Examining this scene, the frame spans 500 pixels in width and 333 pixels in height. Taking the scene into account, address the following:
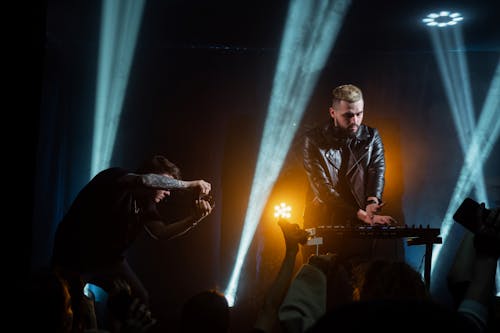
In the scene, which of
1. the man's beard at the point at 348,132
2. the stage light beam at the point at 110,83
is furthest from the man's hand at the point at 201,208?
the man's beard at the point at 348,132

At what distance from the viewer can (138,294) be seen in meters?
6.08

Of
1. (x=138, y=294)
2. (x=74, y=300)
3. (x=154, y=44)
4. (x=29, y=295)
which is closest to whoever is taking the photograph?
(x=29, y=295)

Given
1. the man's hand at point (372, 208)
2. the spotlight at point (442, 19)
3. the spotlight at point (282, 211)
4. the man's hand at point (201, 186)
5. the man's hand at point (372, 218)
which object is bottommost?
the spotlight at point (282, 211)

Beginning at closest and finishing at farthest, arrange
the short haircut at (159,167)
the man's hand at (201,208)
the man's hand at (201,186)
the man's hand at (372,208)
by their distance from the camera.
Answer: the man's hand at (201,186), the man's hand at (372,208), the man's hand at (201,208), the short haircut at (159,167)

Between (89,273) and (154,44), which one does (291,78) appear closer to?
(154,44)

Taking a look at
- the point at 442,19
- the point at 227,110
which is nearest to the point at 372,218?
the point at 227,110

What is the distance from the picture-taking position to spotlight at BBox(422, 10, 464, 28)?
734 cm

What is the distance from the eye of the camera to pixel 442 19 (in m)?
7.48

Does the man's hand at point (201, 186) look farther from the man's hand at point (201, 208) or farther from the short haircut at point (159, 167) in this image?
the short haircut at point (159, 167)

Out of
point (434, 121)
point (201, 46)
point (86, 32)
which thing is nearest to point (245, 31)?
point (201, 46)

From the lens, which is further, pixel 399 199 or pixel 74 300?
pixel 399 199

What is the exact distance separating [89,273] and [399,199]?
170 inches

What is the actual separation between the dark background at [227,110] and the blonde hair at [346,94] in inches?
22.4

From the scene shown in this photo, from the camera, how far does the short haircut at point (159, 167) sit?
23.2 feet
